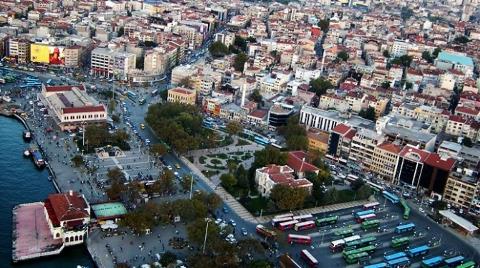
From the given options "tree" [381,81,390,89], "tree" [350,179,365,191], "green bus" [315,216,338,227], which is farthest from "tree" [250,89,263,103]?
"green bus" [315,216,338,227]

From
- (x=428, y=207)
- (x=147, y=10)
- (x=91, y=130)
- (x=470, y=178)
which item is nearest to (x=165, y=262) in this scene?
(x=91, y=130)

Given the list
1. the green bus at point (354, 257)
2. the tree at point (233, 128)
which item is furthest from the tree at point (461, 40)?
the green bus at point (354, 257)

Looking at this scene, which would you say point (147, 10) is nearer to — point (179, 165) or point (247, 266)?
point (179, 165)

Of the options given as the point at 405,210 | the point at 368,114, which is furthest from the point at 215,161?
the point at 368,114

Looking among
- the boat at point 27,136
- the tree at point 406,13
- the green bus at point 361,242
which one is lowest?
the green bus at point 361,242

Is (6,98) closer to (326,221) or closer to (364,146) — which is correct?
(326,221)

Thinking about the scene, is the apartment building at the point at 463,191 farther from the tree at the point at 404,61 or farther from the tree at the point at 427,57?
the tree at the point at 427,57

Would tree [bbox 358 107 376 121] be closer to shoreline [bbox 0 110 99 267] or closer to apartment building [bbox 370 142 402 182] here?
apartment building [bbox 370 142 402 182]
